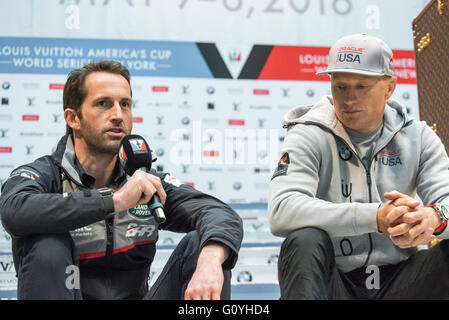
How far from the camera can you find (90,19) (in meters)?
4.73

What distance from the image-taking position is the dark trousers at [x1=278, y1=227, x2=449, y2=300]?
1.58 meters

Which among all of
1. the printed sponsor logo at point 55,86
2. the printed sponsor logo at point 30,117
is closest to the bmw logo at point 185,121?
the printed sponsor logo at point 55,86

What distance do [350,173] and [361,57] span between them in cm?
46

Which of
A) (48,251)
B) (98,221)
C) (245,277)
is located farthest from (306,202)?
(245,277)

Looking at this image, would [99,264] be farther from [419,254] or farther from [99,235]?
[419,254]

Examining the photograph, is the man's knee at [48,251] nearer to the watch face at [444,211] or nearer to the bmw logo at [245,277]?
the watch face at [444,211]

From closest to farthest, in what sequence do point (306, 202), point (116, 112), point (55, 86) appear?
point (306, 202) < point (116, 112) < point (55, 86)

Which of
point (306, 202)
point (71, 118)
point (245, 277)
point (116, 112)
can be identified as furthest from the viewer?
point (245, 277)

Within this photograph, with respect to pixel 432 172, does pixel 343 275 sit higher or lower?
lower

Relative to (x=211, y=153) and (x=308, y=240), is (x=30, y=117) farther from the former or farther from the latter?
(x=308, y=240)

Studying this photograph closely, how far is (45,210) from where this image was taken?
65.6 inches
